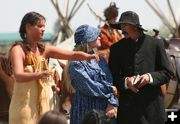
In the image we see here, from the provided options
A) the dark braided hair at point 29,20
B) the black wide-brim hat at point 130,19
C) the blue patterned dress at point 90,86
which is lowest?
the blue patterned dress at point 90,86

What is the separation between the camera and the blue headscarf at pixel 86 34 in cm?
559

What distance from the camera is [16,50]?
16.6 feet

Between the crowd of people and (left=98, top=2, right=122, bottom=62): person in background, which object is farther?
(left=98, top=2, right=122, bottom=62): person in background

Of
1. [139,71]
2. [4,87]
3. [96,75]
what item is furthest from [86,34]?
[4,87]

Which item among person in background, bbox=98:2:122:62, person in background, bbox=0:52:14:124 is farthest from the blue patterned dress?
person in background, bbox=98:2:122:62

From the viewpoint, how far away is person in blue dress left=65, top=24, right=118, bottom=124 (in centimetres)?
549

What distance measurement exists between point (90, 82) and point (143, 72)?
445 mm

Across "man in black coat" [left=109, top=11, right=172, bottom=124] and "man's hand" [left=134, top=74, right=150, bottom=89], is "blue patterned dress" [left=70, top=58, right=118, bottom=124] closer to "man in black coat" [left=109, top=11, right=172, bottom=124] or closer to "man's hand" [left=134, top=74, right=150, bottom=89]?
"man in black coat" [left=109, top=11, right=172, bottom=124]

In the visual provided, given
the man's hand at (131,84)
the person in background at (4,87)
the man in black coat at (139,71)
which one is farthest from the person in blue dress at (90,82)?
the person in background at (4,87)

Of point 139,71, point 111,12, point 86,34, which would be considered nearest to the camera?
point 139,71

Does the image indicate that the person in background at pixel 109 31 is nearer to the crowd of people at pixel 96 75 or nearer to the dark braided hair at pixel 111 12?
the dark braided hair at pixel 111 12

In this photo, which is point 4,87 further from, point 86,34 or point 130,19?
point 130,19

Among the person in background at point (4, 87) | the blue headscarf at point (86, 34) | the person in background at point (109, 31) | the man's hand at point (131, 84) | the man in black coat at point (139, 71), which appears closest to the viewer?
the man's hand at point (131, 84)

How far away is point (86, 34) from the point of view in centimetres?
559
